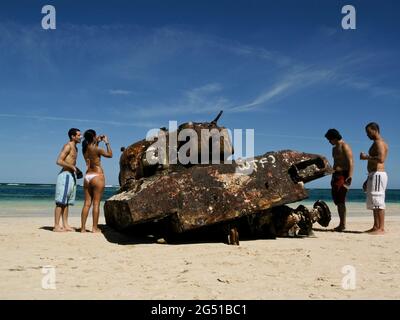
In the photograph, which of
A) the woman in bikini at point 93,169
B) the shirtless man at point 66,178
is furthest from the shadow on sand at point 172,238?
the shirtless man at point 66,178

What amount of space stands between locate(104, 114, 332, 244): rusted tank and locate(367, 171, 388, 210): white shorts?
1301mm

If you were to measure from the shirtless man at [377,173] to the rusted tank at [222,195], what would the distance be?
51.8 inches

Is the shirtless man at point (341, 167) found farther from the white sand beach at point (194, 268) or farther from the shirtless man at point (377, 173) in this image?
the white sand beach at point (194, 268)

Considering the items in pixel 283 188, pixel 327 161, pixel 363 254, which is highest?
pixel 327 161

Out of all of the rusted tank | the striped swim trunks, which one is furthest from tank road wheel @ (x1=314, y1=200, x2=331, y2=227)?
the striped swim trunks

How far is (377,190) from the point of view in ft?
23.9

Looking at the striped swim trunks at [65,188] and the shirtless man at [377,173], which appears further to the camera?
the shirtless man at [377,173]

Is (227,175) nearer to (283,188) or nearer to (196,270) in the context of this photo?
(283,188)

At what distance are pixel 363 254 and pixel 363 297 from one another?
6.91 ft

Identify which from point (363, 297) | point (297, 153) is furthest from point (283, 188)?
point (363, 297)

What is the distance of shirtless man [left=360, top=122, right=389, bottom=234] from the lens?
7250 mm

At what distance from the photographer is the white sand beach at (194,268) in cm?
346
